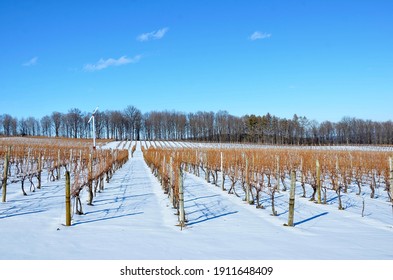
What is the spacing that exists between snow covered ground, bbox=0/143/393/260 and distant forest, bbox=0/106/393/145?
220 feet

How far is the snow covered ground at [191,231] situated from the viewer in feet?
14.4

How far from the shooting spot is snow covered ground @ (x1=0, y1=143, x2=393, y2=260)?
4.39m

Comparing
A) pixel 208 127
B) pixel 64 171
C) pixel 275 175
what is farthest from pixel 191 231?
pixel 208 127

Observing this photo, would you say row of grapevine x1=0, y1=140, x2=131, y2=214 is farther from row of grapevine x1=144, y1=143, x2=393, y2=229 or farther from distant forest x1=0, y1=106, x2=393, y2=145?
distant forest x1=0, y1=106, x2=393, y2=145

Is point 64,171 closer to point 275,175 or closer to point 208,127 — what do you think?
point 275,175

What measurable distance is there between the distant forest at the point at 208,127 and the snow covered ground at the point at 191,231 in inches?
2637

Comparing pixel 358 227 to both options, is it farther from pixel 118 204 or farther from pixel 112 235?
pixel 118 204

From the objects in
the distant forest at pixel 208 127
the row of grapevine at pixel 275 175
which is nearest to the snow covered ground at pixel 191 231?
the row of grapevine at pixel 275 175

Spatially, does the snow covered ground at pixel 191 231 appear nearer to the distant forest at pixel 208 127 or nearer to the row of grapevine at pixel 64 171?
the row of grapevine at pixel 64 171

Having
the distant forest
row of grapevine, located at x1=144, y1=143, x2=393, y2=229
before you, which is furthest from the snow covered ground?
the distant forest

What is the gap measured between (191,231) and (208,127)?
76552 mm

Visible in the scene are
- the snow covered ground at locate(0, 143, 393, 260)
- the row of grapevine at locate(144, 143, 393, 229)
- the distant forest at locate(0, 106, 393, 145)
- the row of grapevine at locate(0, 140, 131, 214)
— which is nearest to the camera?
the snow covered ground at locate(0, 143, 393, 260)

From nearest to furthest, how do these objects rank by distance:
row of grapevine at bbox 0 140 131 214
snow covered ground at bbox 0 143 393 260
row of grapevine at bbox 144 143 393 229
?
snow covered ground at bbox 0 143 393 260, row of grapevine at bbox 0 140 131 214, row of grapevine at bbox 144 143 393 229
